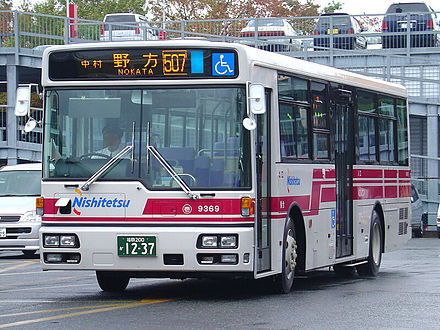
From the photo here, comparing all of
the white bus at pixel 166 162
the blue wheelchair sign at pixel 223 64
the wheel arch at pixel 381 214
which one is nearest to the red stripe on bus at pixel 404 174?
→ the wheel arch at pixel 381 214

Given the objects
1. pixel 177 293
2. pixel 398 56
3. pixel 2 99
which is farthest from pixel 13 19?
pixel 2 99

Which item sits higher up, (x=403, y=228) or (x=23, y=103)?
(x=23, y=103)

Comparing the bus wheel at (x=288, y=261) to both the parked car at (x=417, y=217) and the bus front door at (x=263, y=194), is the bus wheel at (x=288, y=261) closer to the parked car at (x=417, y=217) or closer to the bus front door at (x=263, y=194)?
the bus front door at (x=263, y=194)

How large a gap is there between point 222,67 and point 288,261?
8.66ft

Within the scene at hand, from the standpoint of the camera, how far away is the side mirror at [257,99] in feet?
39.6

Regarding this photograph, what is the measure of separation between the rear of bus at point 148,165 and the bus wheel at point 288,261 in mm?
1180

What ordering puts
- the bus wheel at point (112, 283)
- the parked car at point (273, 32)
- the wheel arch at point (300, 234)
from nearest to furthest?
1. the bus wheel at point (112, 283)
2. the wheel arch at point (300, 234)
3. the parked car at point (273, 32)

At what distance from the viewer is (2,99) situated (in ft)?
216

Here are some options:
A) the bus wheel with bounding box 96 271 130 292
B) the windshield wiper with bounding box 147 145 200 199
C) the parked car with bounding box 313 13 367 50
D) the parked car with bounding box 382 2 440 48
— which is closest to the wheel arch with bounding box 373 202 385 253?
the bus wheel with bounding box 96 271 130 292

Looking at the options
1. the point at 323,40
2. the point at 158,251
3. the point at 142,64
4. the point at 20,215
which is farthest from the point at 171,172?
the point at 323,40

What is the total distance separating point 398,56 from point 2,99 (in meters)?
36.0

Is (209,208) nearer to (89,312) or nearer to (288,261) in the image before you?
(89,312)

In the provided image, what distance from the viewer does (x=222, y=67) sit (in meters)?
12.5

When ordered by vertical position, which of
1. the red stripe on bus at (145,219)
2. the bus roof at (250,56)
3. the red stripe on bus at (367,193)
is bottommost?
the red stripe on bus at (145,219)
